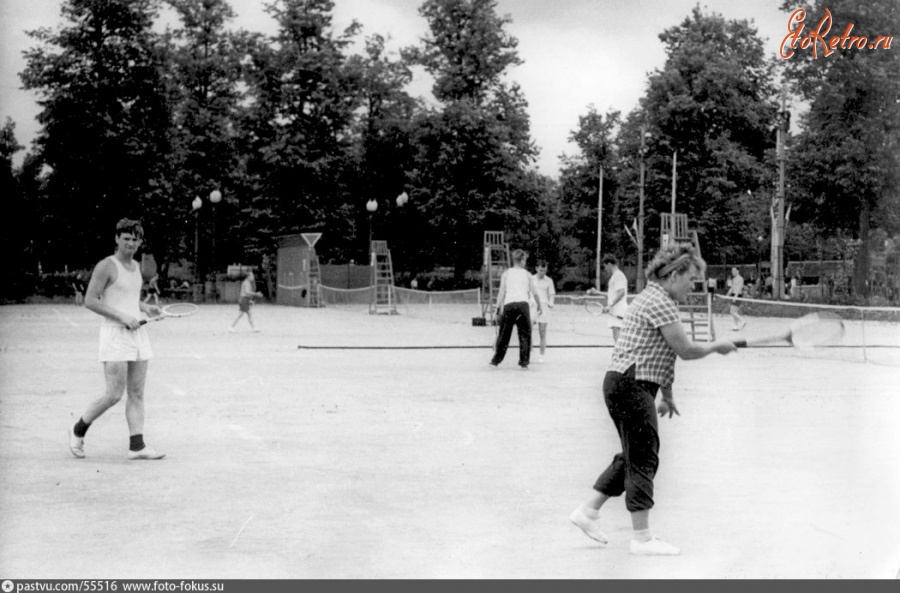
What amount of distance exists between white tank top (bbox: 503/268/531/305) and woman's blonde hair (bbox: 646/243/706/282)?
11.1 meters

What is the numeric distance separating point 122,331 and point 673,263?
434 cm

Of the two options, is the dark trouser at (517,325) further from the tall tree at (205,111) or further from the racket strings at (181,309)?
the tall tree at (205,111)

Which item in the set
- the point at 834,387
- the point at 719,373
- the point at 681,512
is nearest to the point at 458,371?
the point at 719,373

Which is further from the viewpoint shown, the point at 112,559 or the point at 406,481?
the point at 406,481

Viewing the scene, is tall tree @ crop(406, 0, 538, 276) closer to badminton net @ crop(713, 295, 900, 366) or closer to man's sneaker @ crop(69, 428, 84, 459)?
badminton net @ crop(713, 295, 900, 366)

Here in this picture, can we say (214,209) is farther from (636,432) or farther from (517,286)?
(636,432)

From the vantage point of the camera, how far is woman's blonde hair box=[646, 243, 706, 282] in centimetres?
616

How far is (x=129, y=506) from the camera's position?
7141 mm

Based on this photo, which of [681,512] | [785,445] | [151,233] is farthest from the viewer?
[151,233]

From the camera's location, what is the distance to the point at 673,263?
6.16 metres

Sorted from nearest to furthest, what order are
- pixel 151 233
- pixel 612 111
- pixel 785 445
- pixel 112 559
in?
pixel 112 559 < pixel 785 445 < pixel 151 233 < pixel 612 111

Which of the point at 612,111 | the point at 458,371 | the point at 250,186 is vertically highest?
the point at 612,111

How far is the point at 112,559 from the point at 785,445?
5.80m

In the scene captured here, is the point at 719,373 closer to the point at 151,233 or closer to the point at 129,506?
the point at 129,506
